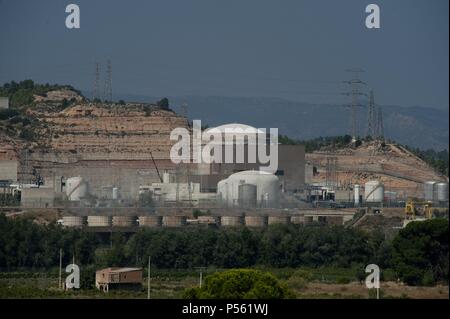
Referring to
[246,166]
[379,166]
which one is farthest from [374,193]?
[379,166]

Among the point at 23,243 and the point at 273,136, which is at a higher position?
the point at 273,136

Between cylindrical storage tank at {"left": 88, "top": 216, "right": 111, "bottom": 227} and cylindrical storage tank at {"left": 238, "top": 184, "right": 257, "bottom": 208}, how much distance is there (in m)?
6.95

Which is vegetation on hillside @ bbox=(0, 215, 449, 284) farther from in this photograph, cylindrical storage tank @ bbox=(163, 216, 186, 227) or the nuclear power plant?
cylindrical storage tank @ bbox=(163, 216, 186, 227)

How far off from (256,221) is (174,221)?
2.57 metres

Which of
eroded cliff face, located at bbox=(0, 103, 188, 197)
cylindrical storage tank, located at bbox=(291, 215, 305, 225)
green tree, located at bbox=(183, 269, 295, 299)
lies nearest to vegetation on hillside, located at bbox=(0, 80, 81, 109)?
eroded cliff face, located at bbox=(0, 103, 188, 197)

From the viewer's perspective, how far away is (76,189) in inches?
2359

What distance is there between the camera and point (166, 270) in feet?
121

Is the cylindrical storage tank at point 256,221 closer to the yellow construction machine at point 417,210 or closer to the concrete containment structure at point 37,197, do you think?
the yellow construction machine at point 417,210

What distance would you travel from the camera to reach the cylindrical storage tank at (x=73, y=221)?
158 feet

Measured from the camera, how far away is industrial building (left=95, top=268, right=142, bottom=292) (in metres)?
30.9

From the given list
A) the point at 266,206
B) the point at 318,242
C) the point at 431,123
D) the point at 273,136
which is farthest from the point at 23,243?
the point at 431,123

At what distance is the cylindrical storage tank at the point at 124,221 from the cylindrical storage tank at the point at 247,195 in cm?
594

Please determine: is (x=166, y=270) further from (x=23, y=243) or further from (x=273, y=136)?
(x=273, y=136)

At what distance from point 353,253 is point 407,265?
707 cm
